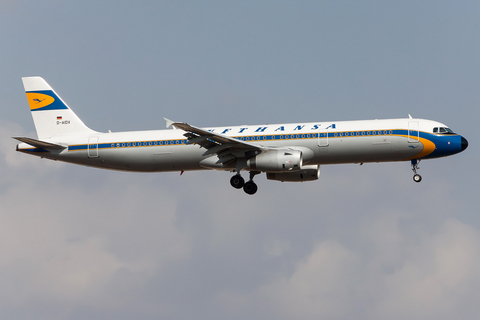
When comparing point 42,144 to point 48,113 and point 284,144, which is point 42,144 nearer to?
point 48,113

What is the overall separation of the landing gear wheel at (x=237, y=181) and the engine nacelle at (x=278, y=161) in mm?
2821

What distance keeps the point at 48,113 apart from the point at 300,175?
2146 centimetres

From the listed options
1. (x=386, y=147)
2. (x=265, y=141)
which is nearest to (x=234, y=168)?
(x=265, y=141)

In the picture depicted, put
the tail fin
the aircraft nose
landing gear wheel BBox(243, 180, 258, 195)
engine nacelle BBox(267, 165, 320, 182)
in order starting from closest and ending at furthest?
the aircraft nose
landing gear wheel BBox(243, 180, 258, 195)
engine nacelle BBox(267, 165, 320, 182)
the tail fin

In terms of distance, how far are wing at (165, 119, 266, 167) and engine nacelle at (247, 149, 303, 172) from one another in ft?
2.24

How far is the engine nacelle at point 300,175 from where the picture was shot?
50375mm

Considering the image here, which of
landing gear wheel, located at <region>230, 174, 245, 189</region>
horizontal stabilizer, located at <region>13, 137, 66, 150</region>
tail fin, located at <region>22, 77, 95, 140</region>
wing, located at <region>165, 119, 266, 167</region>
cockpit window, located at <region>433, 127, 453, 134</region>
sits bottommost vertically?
landing gear wheel, located at <region>230, 174, 245, 189</region>

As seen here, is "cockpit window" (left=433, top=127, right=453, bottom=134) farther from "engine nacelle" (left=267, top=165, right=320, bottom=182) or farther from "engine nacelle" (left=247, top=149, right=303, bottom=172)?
"engine nacelle" (left=247, top=149, right=303, bottom=172)

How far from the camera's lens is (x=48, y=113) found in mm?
53156

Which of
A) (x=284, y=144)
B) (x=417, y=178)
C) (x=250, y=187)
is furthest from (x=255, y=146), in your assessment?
(x=417, y=178)

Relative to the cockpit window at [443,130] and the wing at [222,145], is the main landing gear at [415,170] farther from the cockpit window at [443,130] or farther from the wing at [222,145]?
the wing at [222,145]

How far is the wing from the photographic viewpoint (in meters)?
44.2

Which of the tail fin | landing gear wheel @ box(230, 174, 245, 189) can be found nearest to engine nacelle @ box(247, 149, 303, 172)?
landing gear wheel @ box(230, 174, 245, 189)

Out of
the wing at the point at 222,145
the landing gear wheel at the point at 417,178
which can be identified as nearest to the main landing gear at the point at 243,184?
the wing at the point at 222,145
